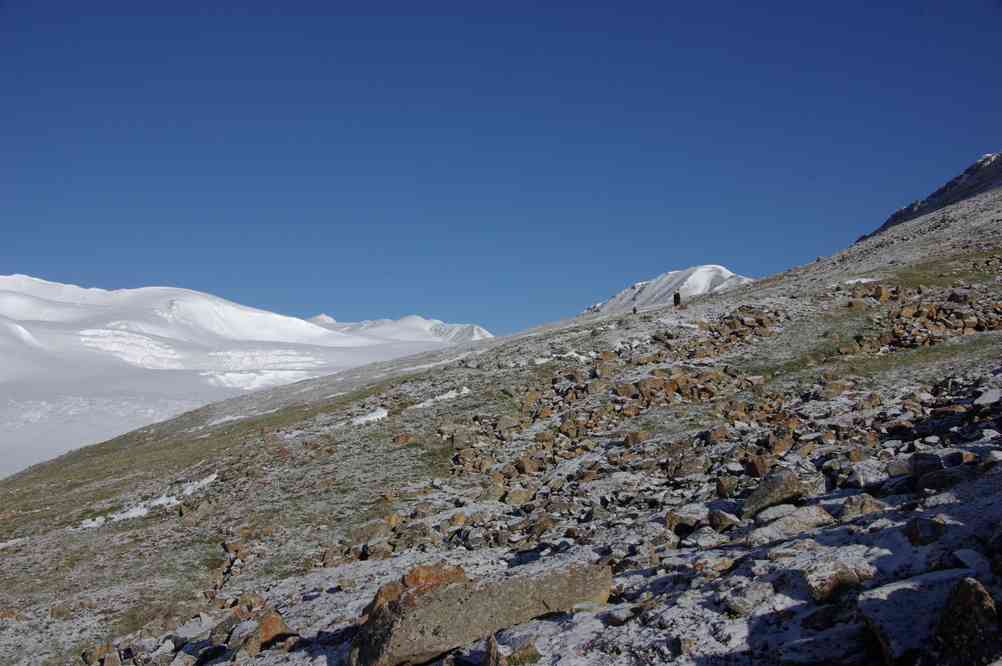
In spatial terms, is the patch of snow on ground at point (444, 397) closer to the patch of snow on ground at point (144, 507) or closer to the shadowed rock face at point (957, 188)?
the patch of snow on ground at point (144, 507)

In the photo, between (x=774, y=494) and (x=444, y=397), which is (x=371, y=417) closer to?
(x=444, y=397)

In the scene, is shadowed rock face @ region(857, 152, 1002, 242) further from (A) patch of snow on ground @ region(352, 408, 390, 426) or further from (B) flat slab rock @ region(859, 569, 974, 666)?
(B) flat slab rock @ region(859, 569, 974, 666)

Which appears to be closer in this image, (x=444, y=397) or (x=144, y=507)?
(x=144, y=507)

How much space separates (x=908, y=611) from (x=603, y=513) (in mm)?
9507

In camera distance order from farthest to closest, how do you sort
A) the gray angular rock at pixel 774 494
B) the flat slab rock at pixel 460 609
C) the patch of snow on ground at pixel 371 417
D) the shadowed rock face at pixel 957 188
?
the shadowed rock face at pixel 957 188, the patch of snow on ground at pixel 371 417, the gray angular rock at pixel 774 494, the flat slab rock at pixel 460 609

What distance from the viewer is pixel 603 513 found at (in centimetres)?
1647

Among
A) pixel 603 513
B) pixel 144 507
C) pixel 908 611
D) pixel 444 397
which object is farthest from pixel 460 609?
pixel 444 397

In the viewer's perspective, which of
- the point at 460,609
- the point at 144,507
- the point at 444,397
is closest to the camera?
the point at 460,609

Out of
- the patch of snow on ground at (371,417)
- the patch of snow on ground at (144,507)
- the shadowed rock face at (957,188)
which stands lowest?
the patch of snow on ground at (144,507)

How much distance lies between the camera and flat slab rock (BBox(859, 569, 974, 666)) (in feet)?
22.4

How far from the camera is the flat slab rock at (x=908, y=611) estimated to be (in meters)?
6.81

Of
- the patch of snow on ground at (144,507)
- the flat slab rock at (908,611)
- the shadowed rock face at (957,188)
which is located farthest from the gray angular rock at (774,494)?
the shadowed rock face at (957,188)

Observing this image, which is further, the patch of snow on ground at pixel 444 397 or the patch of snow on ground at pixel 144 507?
the patch of snow on ground at pixel 444 397

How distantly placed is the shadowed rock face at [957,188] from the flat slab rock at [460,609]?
348 feet
